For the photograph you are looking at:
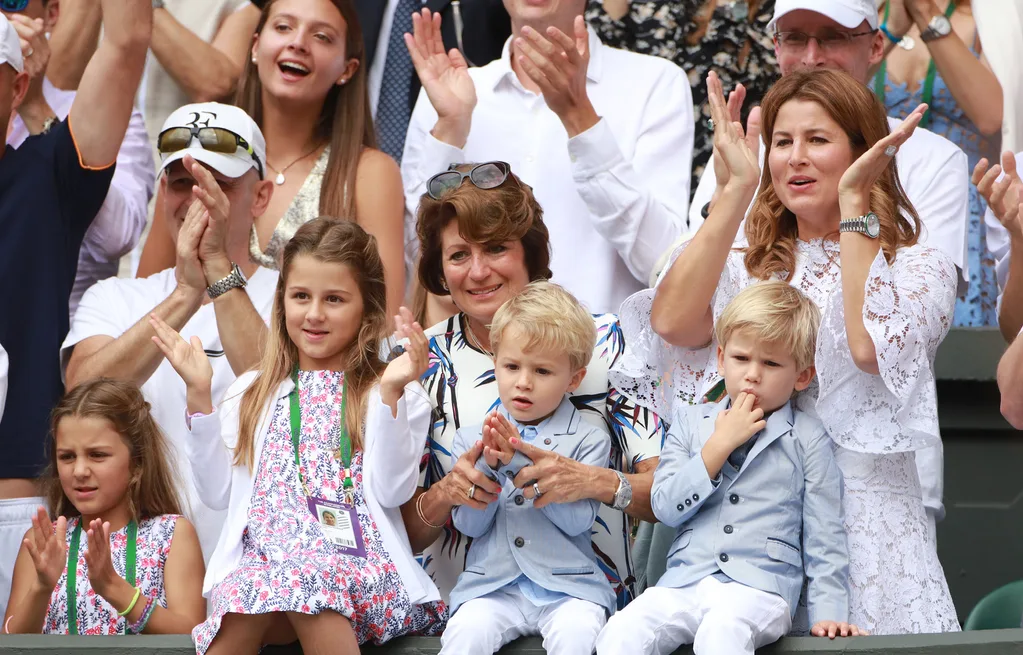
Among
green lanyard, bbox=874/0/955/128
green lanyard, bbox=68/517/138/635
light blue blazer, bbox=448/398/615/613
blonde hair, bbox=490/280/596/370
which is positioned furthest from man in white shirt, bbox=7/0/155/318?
green lanyard, bbox=874/0/955/128

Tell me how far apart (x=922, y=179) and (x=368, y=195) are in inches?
68.9

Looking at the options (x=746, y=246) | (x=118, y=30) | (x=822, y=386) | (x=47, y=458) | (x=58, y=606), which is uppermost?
(x=118, y=30)

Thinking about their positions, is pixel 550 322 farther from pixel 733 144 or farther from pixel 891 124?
pixel 891 124

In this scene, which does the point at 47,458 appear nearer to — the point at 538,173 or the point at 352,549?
the point at 352,549

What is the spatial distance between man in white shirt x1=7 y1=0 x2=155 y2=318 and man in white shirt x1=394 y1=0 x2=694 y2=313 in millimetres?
914

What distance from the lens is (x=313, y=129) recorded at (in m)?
5.14

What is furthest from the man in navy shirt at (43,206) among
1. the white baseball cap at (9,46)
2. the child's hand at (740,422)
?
the child's hand at (740,422)

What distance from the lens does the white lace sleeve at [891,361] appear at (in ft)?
11.6

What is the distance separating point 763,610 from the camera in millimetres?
3373

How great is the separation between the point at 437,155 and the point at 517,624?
1872mm

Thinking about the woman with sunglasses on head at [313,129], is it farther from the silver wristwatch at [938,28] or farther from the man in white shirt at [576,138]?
the silver wristwatch at [938,28]

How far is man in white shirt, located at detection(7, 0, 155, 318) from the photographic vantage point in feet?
16.3

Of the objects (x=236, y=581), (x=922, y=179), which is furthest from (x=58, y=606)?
(x=922, y=179)

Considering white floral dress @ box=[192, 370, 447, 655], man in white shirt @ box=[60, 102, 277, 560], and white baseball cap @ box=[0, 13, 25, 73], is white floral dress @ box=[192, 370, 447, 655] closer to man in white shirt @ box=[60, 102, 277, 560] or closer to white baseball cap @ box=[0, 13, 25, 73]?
man in white shirt @ box=[60, 102, 277, 560]
